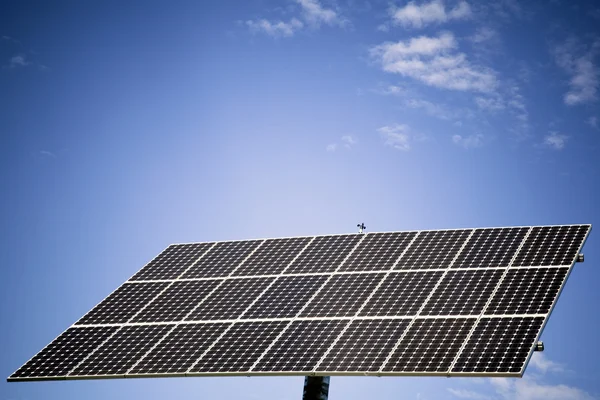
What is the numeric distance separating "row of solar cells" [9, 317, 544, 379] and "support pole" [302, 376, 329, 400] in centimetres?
177

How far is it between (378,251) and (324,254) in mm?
2455

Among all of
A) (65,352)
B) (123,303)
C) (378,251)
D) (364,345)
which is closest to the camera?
(364,345)

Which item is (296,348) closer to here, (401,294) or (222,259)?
(401,294)

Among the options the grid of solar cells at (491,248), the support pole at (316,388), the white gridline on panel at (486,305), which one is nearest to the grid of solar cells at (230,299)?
the support pole at (316,388)

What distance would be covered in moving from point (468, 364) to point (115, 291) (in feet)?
57.4

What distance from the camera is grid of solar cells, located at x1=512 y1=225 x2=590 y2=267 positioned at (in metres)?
29.4

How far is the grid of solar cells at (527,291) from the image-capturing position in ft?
87.3

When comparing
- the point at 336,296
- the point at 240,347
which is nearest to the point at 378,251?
the point at 336,296

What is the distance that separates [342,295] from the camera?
3078 centimetres

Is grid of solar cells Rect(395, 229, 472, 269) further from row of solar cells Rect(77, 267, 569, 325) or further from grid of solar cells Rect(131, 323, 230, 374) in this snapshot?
grid of solar cells Rect(131, 323, 230, 374)

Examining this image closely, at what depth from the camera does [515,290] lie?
27922 mm

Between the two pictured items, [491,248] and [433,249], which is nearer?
[491,248]

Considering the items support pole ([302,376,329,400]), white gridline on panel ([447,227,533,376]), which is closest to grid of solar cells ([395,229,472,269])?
white gridline on panel ([447,227,533,376])

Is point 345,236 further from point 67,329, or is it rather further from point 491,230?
point 67,329
